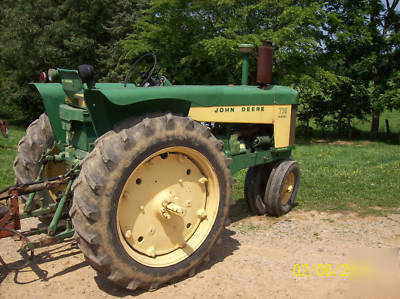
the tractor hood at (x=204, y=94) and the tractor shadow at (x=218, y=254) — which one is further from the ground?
the tractor hood at (x=204, y=94)

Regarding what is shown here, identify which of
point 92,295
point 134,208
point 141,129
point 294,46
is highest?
point 294,46

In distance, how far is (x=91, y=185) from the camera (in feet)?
9.71

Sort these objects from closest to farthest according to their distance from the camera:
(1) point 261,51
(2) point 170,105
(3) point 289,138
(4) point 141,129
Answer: (4) point 141,129 < (2) point 170,105 < (1) point 261,51 < (3) point 289,138

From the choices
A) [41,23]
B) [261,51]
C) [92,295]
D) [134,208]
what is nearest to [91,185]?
[134,208]

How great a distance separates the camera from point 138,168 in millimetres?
3309

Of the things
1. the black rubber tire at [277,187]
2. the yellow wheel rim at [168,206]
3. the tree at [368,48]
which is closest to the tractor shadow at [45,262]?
the yellow wheel rim at [168,206]

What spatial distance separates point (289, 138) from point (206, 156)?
217cm

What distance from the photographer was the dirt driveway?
11.2ft

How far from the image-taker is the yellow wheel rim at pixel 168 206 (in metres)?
3.36

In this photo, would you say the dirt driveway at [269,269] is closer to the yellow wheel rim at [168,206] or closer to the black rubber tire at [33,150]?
the yellow wheel rim at [168,206]

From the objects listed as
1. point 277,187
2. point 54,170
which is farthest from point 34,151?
point 277,187

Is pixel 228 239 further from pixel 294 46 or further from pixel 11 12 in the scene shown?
pixel 11 12

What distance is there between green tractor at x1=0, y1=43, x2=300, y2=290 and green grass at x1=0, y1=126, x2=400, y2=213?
6.30ft

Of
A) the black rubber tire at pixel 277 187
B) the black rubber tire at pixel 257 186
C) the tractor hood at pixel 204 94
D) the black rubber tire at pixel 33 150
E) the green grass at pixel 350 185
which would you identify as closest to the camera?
the tractor hood at pixel 204 94
